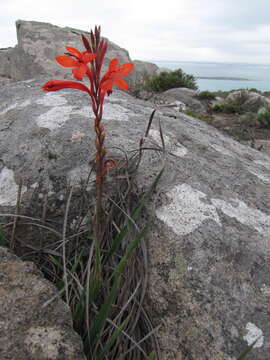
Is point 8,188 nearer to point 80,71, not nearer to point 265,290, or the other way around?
point 80,71

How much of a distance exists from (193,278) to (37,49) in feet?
26.7

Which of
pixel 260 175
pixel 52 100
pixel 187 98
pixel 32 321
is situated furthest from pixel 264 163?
pixel 187 98

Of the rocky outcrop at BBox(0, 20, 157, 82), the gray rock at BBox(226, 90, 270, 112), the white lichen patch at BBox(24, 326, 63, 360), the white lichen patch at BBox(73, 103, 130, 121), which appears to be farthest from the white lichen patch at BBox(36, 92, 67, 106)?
the gray rock at BBox(226, 90, 270, 112)

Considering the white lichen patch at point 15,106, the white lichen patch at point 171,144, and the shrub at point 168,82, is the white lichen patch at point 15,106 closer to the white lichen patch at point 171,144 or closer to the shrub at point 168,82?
the white lichen patch at point 171,144

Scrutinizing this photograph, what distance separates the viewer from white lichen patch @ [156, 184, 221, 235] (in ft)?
5.12

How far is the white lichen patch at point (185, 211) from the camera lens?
156cm

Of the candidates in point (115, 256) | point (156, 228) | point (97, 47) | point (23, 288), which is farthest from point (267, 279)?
point (97, 47)

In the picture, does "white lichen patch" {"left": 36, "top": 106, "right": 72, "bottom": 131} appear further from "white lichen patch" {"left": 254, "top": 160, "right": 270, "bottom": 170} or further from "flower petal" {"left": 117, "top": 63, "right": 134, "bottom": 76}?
"white lichen patch" {"left": 254, "top": 160, "right": 270, "bottom": 170}

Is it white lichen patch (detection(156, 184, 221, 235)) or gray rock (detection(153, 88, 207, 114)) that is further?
gray rock (detection(153, 88, 207, 114))

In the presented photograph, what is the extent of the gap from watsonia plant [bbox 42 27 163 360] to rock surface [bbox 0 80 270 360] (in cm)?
11

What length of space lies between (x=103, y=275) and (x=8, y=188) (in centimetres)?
73

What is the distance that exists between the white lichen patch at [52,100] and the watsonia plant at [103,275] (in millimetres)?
1119

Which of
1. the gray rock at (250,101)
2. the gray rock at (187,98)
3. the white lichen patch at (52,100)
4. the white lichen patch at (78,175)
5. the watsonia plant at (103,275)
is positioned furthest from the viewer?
the gray rock at (250,101)

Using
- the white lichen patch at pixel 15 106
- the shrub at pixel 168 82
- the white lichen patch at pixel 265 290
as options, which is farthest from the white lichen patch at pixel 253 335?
the shrub at pixel 168 82
